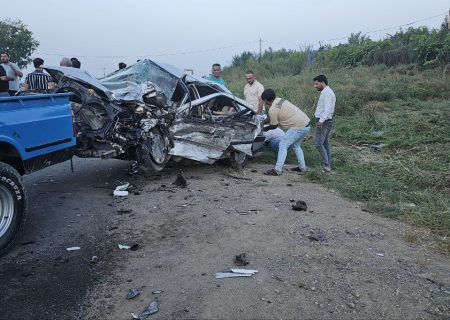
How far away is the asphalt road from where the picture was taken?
3383 mm

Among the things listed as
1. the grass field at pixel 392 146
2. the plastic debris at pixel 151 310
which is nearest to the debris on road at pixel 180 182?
the grass field at pixel 392 146

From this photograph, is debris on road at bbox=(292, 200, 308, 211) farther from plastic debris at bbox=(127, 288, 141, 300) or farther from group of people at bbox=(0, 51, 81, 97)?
group of people at bbox=(0, 51, 81, 97)

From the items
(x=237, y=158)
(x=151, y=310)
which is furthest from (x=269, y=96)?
(x=151, y=310)

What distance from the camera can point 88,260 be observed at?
4.18 meters

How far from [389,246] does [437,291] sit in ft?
3.25

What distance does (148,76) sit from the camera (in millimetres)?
7523

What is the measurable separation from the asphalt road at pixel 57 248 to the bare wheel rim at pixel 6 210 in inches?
11.5

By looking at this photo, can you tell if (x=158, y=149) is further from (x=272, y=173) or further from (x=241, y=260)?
(x=241, y=260)

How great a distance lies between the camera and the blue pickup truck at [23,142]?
4180mm

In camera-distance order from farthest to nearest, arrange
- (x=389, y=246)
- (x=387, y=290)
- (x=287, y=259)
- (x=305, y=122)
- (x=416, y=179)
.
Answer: (x=305, y=122), (x=416, y=179), (x=389, y=246), (x=287, y=259), (x=387, y=290)

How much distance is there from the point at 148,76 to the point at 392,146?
5.27 meters

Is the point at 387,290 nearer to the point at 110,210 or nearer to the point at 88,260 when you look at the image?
the point at 88,260

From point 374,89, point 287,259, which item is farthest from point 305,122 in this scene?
point 374,89

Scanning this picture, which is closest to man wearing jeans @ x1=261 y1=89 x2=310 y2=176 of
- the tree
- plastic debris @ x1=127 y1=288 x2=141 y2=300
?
plastic debris @ x1=127 y1=288 x2=141 y2=300
